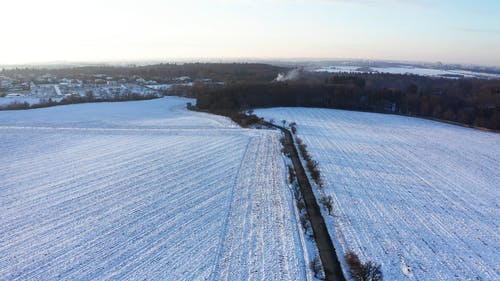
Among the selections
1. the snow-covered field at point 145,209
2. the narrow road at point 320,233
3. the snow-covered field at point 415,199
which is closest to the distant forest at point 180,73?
the snow-covered field at point 415,199

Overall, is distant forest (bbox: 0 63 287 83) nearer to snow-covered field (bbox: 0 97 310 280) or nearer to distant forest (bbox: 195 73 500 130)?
distant forest (bbox: 195 73 500 130)

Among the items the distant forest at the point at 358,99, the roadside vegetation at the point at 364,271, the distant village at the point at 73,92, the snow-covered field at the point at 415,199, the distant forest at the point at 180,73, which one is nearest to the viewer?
the roadside vegetation at the point at 364,271

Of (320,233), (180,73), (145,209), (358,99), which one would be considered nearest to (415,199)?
(320,233)

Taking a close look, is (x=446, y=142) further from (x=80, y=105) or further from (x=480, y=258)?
(x=80, y=105)

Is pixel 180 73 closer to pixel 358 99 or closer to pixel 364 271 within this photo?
pixel 358 99

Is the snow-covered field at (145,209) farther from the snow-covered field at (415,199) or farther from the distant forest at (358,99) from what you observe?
the distant forest at (358,99)

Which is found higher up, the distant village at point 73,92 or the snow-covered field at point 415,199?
the distant village at point 73,92

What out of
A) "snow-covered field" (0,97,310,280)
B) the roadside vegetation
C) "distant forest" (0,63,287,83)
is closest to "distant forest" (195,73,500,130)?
"distant forest" (0,63,287,83)
